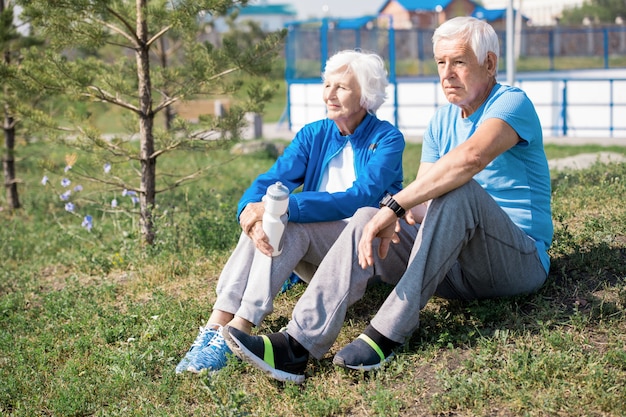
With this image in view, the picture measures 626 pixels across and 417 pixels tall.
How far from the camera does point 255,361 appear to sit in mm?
3514

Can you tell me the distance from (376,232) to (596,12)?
5097 cm

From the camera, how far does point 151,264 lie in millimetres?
6066

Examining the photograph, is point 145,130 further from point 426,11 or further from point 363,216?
point 426,11

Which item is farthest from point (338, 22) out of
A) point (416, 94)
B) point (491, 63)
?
point (491, 63)

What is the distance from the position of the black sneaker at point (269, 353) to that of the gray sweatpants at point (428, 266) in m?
0.07

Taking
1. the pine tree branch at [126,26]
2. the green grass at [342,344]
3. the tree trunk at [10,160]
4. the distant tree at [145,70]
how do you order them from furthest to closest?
the tree trunk at [10,160], the pine tree branch at [126,26], the distant tree at [145,70], the green grass at [342,344]

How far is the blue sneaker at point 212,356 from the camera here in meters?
3.73

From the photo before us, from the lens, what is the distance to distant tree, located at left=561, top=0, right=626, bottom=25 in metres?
49.8

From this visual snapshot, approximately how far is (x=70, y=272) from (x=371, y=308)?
3.03 meters

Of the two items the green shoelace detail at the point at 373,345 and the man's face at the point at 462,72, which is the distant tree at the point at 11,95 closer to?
the man's face at the point at 462,72

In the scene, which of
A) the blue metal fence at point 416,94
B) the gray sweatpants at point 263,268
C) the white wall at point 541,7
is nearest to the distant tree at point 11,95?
the gray sweatpants at point 263,268

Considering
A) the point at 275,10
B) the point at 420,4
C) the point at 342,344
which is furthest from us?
the point at 275,10

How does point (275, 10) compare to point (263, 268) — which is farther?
point (275, 10)

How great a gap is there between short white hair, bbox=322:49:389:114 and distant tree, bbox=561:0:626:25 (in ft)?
156
